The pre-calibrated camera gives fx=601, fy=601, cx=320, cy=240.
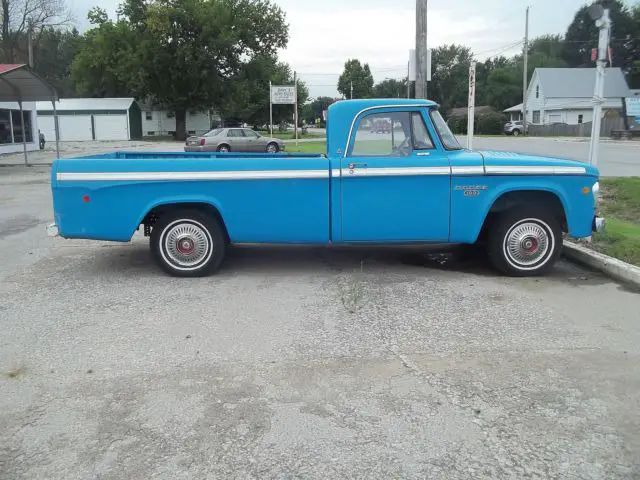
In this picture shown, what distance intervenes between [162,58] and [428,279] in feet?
147

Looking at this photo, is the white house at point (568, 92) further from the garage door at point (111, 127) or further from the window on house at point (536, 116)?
the garage door at point (111, 127)

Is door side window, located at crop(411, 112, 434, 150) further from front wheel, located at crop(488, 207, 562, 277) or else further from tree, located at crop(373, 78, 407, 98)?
tree, located at crop(373, 78, 407, 98)

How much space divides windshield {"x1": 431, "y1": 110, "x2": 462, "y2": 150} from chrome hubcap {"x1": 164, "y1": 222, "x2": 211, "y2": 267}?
2.89m

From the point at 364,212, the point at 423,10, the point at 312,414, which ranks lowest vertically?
the point at 312,414

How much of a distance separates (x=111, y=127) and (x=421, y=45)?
46814mm

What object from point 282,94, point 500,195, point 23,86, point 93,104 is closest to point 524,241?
point 500,195

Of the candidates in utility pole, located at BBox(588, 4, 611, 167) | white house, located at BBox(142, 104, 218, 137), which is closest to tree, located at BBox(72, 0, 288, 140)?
white house, located at BBox(142, 104, 218, 137)

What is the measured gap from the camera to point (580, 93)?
6650 centimetres

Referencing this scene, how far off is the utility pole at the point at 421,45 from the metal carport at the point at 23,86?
1486 centimetres

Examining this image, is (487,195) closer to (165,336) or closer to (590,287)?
(590,287)

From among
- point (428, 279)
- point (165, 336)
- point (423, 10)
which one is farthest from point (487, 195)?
point (423, 10)

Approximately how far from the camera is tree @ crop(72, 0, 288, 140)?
153ft

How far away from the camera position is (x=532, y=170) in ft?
21.6

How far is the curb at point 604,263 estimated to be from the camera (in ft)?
21.4
